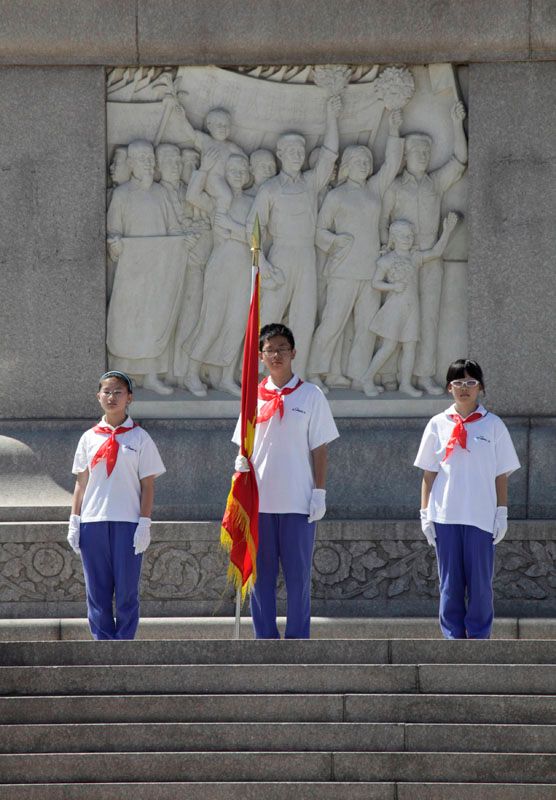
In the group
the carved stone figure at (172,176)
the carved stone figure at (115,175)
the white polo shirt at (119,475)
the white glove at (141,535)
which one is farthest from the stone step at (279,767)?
the carved stone figure at (172,176)

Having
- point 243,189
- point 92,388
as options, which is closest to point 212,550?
point 92,388

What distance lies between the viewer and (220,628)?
11.7 meters

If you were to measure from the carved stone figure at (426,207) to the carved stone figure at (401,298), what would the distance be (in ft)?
0.22

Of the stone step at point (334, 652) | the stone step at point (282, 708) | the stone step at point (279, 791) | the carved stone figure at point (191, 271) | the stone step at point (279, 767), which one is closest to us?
the stone step at point (279, 791)

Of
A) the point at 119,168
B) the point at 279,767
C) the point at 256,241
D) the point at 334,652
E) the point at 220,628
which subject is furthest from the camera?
the point at 119,168

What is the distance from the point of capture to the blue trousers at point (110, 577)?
988 cm

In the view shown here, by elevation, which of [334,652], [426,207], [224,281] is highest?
[426,207]

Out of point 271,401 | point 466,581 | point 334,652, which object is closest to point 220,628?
point 271,401

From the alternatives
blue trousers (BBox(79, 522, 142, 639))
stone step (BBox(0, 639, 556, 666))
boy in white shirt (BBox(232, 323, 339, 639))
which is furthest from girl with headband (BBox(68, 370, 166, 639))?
stone step (BBox(0, 639, 556, 666))

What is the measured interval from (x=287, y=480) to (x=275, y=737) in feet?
5.60

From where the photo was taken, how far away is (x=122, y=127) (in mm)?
12578

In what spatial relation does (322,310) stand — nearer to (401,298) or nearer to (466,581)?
(401,298)

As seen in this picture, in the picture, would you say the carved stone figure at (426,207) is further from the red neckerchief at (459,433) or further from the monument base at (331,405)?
the red neckerchief at (459,433)

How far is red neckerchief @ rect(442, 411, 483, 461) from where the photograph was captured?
32.1 feet
